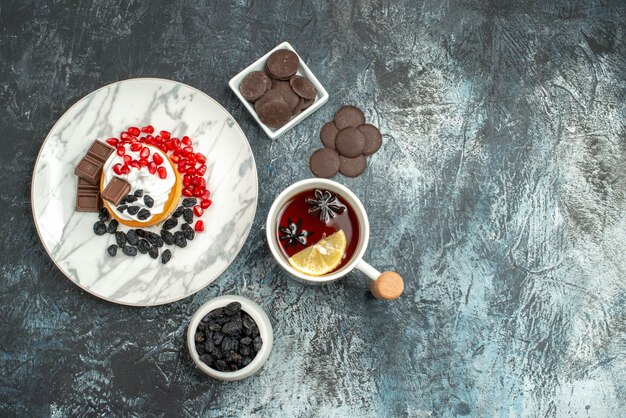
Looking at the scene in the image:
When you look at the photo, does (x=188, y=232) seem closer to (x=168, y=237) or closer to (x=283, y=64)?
(x=168, y=237)

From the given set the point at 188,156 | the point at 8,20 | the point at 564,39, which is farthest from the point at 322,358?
the point at 8,20

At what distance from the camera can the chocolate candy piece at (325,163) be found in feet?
6.67

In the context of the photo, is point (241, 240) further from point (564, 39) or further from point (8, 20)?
point (564, 39)

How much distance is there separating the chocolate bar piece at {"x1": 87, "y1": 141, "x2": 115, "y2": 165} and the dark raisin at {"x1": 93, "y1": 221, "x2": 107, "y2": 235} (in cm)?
20

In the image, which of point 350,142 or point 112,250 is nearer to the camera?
point 112,250

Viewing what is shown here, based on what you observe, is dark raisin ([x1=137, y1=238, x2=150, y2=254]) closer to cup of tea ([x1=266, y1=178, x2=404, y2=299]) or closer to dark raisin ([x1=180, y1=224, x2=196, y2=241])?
dark raisin ([x1=180, y1=224, x2=196, y2=241])

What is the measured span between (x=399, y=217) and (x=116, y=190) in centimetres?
94

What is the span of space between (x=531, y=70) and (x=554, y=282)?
2.48ft

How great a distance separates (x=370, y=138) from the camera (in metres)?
2.05

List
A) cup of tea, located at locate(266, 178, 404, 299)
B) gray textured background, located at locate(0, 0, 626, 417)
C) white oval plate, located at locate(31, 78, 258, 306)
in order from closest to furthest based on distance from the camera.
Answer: cup of tea, located at locate(266, 178, 404, 299), white oval plate, located at locate(31, 78, 258, 306), gray textured background, located at locate(0, 0, 626, 417)

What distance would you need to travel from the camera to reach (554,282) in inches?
81.9

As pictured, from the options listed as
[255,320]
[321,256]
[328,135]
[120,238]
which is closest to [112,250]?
[120,238]

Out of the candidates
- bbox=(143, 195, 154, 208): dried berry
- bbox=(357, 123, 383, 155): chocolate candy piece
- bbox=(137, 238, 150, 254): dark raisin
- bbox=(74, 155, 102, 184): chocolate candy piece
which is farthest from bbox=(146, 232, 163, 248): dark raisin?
bbox=(357, 123, 383, 155): chocolate candy piece

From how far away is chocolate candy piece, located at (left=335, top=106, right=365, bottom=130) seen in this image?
2055 mm
